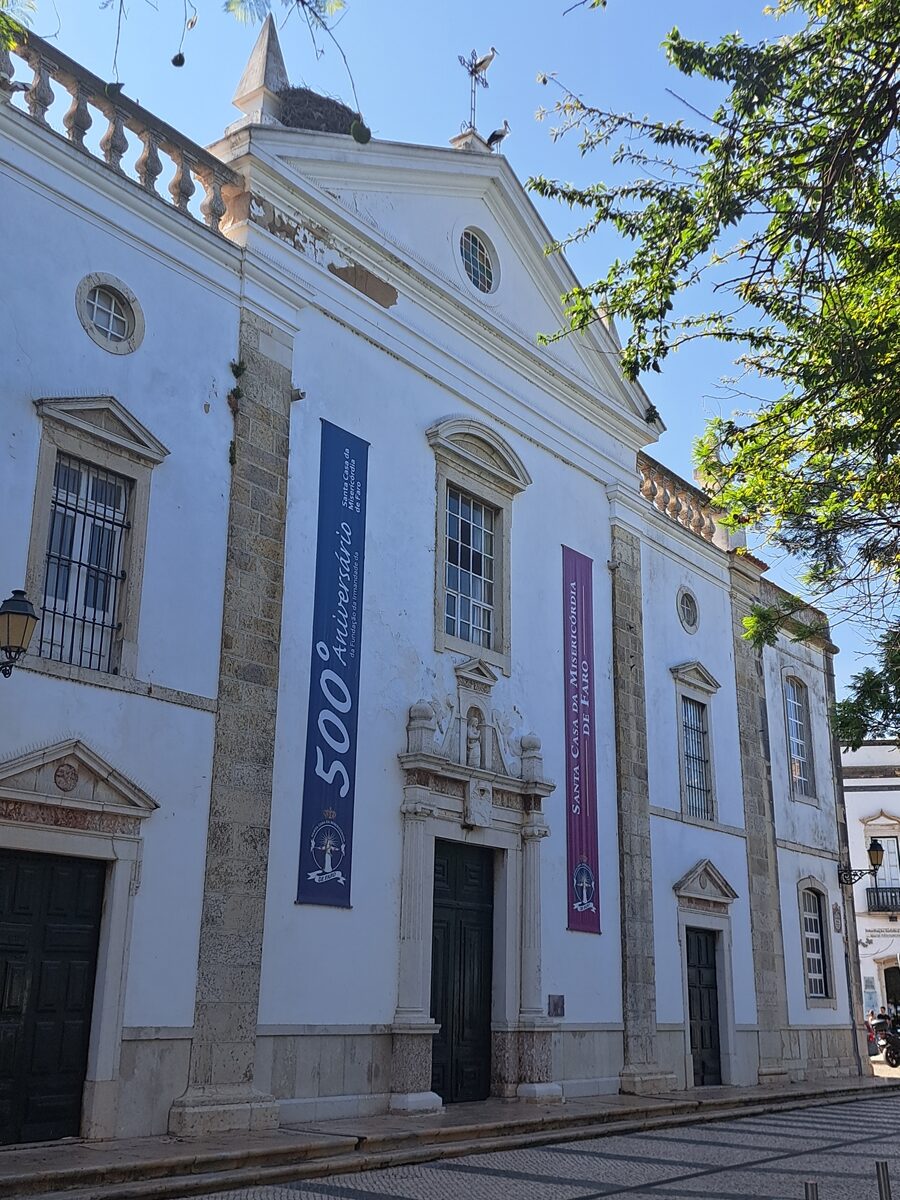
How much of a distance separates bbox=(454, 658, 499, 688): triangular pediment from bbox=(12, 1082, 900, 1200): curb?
423cm

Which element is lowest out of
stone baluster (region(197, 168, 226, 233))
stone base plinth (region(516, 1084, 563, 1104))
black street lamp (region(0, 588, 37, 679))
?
stone base plinth (region(516, 1084, 563, 1104))

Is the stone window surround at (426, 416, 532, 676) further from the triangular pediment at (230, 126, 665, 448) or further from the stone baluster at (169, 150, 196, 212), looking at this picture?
the stone baluster at (169, 150, 196, 212)

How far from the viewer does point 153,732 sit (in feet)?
30.9

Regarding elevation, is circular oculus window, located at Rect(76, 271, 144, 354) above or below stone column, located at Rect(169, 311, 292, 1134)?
above

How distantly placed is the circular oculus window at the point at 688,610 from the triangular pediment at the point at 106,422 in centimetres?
966

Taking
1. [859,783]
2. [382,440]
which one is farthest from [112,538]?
[859,783]

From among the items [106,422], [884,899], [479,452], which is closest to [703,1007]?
[479,452]

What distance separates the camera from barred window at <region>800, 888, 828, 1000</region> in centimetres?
1945

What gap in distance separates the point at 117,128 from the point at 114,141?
0.40 ft

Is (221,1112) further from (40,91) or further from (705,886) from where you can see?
(705,886)

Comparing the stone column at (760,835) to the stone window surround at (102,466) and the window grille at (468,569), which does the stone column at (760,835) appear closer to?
the window grille at (468,569)

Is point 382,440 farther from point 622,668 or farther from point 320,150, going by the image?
point 622,668

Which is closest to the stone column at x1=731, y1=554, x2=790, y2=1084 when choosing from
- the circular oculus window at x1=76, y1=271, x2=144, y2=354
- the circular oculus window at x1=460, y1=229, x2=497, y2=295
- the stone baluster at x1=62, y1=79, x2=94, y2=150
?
the circular oculus window at x1=460, y1=229, x2=497, y2=295

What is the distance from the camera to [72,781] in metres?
8.74
